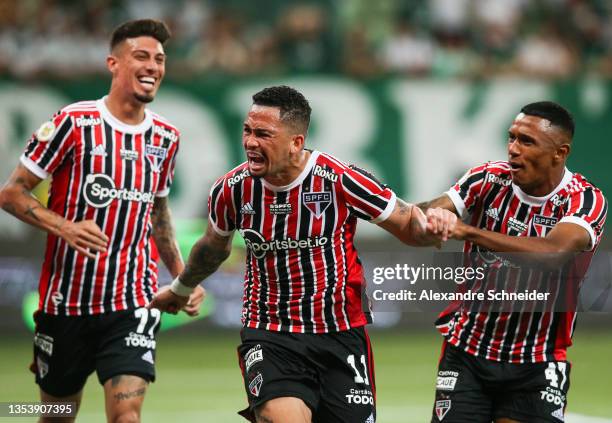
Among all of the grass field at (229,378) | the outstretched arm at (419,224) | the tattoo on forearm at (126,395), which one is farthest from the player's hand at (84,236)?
the grass field at (229,378)

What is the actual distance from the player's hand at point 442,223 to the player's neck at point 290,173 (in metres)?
0.78

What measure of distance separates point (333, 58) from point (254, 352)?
29.5 ft

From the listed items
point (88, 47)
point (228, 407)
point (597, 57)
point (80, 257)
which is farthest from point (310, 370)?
point (597, 57)

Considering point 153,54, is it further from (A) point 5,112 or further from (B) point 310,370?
(A) point 5,112

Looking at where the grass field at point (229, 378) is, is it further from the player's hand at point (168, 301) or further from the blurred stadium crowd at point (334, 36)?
the blurred stadium crowd at point (334, 36)

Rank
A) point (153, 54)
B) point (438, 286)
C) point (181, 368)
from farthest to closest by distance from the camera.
Answer: point (181, 368) → point (153, 54) → point (438, 286)

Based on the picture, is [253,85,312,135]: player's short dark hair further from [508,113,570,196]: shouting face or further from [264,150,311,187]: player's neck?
[508,113,570,196]: shouting face

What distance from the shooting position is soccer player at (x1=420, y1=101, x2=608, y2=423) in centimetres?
628

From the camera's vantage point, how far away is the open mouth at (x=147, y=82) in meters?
7.05

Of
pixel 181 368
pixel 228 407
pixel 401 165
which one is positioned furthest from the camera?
pixel 401 165

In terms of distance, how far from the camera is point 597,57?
15.4 meters

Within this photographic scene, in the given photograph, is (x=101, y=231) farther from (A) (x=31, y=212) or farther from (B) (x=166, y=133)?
(B) (x=166, y=133)

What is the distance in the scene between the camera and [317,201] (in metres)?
6.23

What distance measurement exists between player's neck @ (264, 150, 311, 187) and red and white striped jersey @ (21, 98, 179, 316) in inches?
45.7
